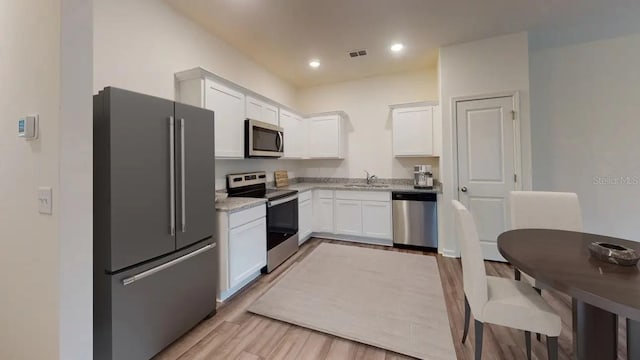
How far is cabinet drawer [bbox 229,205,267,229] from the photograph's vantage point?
2.41m

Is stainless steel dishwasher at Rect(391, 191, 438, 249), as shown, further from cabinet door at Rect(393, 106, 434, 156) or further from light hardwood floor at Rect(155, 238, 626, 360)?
light hardwood floor at Rect(155, 238, 626, 360)

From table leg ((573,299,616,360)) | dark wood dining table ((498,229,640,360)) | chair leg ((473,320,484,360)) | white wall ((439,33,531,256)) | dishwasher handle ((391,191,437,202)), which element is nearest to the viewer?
dark wood dining table ((498,229,640,360))

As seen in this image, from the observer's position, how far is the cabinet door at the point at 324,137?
14.9ft

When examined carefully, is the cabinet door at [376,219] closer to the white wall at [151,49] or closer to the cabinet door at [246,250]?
the cabinet door at [246,250]

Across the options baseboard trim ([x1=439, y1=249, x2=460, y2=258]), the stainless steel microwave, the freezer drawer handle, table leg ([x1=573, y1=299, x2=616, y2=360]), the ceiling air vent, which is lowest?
baseboard trim ([x1=439, y1=249, x2=460, y2=258])

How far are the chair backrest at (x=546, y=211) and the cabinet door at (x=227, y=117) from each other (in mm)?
2732

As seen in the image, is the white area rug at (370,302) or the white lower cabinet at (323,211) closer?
the white area rug at (370,302)

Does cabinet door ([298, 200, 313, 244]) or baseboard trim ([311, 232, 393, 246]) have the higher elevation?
cabinet door ([298, 200, 313, 244])

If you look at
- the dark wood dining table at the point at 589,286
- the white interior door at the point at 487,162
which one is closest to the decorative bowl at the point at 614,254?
the dark wood dining table at the point at 589,286

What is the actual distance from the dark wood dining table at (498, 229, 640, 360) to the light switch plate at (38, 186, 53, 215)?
2275 millimetres

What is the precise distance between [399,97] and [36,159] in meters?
4.40

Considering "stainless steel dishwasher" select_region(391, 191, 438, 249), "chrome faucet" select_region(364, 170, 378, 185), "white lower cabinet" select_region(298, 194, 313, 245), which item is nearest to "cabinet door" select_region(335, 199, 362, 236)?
"white lower cabinet" select_region(298, 194, 313, 245)

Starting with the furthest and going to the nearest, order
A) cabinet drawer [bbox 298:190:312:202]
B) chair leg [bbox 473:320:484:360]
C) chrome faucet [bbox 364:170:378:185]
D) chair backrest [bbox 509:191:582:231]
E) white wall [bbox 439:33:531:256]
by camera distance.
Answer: chrome faucet [bbox 364:170:378:185] → cabinet drawer [bbox 298:190:312:202] → white wall [bbox 439:33:531:256] → chair backrest [bbox 509:191:582:231] → chair leg [bbox 473:320:484:360]

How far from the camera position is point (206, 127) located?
6.93 ft
